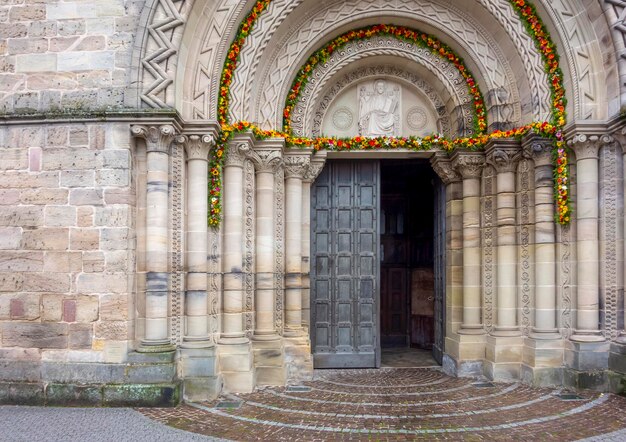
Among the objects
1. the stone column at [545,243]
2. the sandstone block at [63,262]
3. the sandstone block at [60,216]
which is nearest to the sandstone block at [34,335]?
the sandstone block at [63,262]

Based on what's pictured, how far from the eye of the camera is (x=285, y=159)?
8664 millimetres

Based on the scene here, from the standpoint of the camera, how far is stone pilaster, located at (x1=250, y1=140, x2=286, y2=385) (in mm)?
8133

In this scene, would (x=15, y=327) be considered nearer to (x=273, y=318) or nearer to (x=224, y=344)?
(x=224, y=344)

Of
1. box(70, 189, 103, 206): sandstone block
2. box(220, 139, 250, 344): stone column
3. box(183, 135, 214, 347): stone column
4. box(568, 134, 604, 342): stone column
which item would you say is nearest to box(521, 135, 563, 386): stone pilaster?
box(568, 134, 604, 342): stone column

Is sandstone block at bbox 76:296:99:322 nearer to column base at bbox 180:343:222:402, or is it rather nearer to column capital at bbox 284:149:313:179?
column base at bbox 180:343:222:402

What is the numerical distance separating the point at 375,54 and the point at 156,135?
3963 millimetres

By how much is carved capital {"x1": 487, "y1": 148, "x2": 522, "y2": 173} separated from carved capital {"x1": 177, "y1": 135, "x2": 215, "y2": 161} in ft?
14.0

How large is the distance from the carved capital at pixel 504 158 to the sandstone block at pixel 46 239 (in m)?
6.24

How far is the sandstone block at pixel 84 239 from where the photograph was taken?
279 inches

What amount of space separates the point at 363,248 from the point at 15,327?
5.40 m

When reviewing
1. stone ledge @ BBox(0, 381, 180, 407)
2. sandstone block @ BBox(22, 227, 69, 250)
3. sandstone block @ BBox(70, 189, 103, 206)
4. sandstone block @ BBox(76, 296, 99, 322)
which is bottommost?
stone ledge @ BBox(0, 381, 180, 407)

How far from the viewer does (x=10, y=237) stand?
23.7 feet

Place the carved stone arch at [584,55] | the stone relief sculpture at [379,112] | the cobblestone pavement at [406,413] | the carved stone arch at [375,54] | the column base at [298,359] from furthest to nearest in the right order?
the stone relief sculpture at [379,112] < the carved stone arch at [375,54] < the column base at [298,359] < the carved stone arch at [584,55] < the cobblestone pavement at [406,413]

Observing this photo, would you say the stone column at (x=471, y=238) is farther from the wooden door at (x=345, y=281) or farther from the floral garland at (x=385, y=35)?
the wooden door at (x=345, y=281)
